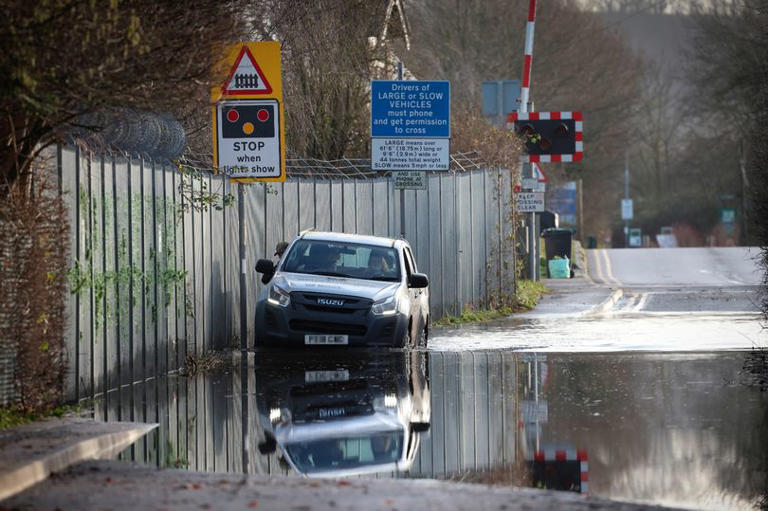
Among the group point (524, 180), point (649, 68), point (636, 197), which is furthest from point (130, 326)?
Result: point (636, 197)

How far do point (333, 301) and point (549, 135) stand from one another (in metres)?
16.9

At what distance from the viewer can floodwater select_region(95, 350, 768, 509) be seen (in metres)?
9.48

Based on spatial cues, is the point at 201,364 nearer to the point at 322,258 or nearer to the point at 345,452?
the point at 322,258

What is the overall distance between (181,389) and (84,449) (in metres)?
4.83

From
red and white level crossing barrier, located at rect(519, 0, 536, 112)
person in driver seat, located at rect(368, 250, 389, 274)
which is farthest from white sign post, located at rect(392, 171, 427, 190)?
red and white level crossing barrier, located at rect(519, 0, 536, 112)

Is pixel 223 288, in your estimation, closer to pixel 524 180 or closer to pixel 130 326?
pixel 130 326

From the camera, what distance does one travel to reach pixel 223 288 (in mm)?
19750

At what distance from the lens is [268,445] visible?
10688mm

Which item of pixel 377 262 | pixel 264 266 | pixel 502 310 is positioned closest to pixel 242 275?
pixel 264 266

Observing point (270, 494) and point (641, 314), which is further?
point (641, 314)

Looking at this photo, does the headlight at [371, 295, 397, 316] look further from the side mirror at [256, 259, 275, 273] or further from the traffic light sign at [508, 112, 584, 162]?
the traffic light sign at [508, 112, 584, 162]

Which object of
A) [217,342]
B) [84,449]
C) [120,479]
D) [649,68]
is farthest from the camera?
[649,68]

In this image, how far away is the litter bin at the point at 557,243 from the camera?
44.6 metres

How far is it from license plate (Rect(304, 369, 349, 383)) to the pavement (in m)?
6.53
